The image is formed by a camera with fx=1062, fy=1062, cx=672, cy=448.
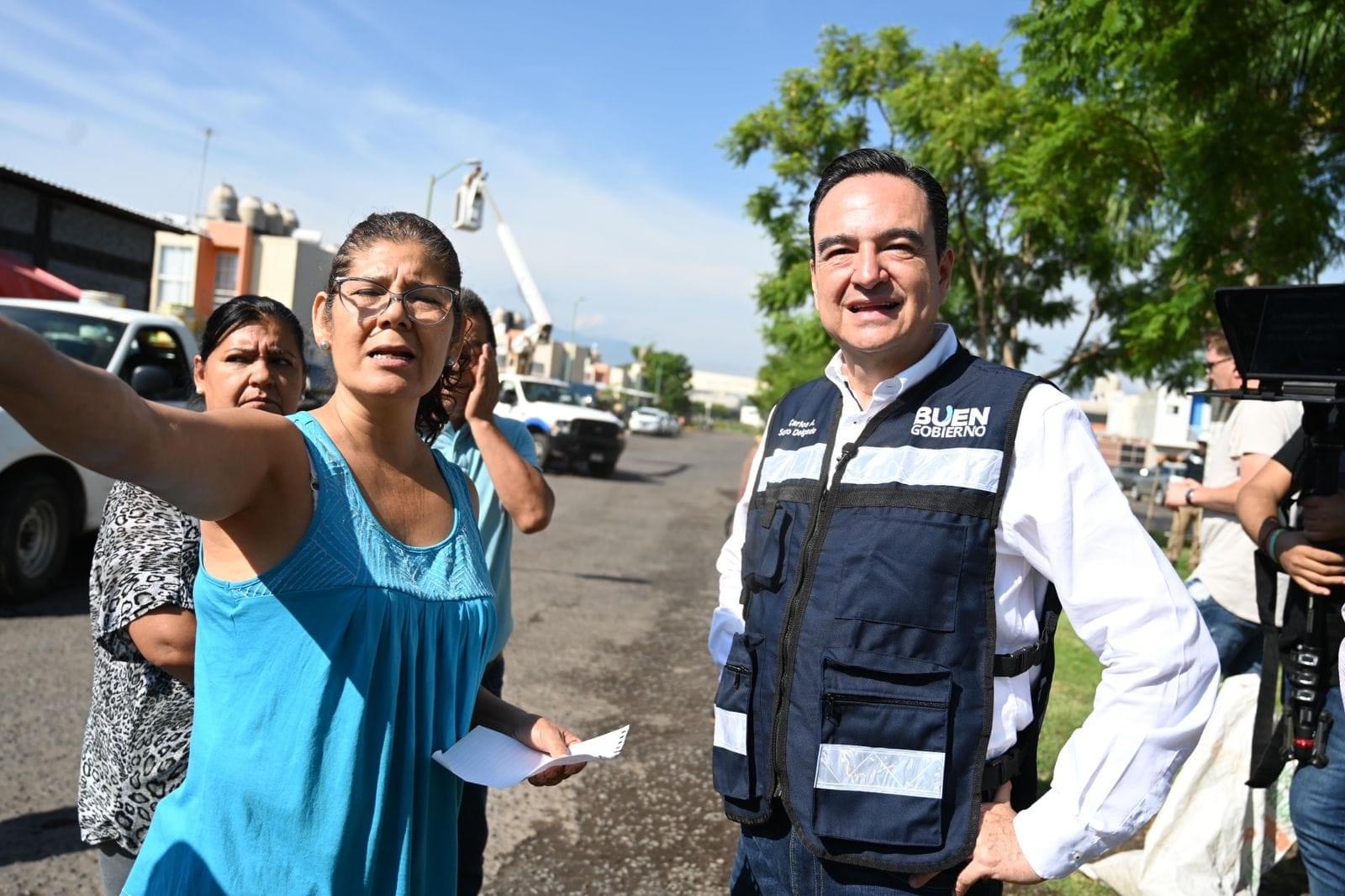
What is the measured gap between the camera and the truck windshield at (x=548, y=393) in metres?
24.2

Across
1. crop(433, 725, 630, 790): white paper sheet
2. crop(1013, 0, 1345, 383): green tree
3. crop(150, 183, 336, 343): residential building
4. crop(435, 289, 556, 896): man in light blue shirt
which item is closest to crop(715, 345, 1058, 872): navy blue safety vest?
crop(433, 725, 630, 790): white paper sheet

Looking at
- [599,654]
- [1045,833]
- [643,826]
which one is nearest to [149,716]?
[1045,833]

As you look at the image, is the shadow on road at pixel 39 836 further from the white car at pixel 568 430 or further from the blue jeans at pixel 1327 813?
the white car at pixel 568 430

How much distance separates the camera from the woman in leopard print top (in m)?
2.12

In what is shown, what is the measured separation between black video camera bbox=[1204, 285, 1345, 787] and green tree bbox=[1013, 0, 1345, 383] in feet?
16.6

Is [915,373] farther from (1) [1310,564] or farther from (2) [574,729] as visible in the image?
(2) [574,729]

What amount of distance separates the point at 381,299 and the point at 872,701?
3.75 ft

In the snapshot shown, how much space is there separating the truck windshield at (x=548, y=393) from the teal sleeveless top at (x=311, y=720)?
22322 millimetres

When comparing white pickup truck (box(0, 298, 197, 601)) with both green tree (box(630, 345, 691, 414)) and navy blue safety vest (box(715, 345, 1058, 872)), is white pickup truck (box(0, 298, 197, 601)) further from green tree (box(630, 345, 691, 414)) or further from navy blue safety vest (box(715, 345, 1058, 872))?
green tree (box(630, 345, 691, 414))

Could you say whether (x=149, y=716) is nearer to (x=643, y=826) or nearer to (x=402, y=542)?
(x=402, y=542)

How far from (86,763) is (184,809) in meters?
0.67

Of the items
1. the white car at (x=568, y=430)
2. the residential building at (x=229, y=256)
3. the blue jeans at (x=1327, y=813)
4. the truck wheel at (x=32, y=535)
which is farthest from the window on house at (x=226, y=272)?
the blue jeans at (x=1327, y=813)

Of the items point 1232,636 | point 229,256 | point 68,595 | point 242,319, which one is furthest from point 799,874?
point 229,256

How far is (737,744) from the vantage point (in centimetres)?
209
